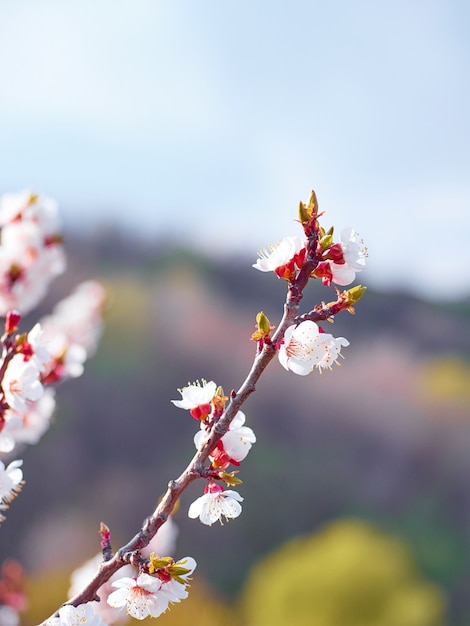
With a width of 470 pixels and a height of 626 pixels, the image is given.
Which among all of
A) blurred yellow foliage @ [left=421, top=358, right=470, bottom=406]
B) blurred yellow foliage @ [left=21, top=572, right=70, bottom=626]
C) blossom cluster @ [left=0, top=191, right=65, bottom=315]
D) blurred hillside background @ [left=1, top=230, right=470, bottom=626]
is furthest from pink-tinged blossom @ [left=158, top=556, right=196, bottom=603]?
blurred yellow foliage @ [left=421, top=358, right=470, bottom=406]

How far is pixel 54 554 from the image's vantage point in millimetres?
5230

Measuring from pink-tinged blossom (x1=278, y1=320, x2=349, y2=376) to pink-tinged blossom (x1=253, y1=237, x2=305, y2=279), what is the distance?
2.4 inches

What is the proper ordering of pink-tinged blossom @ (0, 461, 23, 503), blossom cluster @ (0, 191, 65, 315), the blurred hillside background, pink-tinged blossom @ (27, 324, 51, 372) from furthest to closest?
the blurred hillside background → blossom cluster @ (0, 191, 65, 315) → pink-tinged blossom @ (27, 324, 51, 372) → pink-tinged blossom @ (0, 461, 23, 503)

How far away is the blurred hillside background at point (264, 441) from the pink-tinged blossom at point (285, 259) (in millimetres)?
4260

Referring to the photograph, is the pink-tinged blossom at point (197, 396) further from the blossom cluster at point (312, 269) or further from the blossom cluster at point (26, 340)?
the blossom cluster at point (26, 340)

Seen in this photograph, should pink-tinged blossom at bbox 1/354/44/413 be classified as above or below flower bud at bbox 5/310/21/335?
below

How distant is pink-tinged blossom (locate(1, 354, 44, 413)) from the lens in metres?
0.85

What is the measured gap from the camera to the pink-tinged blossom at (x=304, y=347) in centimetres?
68

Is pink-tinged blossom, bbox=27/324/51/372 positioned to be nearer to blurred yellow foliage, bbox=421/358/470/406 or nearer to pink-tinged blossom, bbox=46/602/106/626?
pink-tinged blossom, bbox=46/602/106/626

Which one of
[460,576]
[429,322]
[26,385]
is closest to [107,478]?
[460,576]

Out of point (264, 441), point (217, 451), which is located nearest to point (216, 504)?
point (217, 451)

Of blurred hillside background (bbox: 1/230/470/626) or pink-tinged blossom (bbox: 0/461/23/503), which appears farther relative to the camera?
blurred hillside background (bbox: 1/230/470/626)

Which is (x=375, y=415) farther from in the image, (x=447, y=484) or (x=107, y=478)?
(x=107, y=478)

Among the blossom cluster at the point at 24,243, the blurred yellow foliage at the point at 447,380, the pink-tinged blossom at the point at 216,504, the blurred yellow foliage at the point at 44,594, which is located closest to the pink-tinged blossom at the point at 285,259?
the pink-tinged blossom at the point at 216,504
